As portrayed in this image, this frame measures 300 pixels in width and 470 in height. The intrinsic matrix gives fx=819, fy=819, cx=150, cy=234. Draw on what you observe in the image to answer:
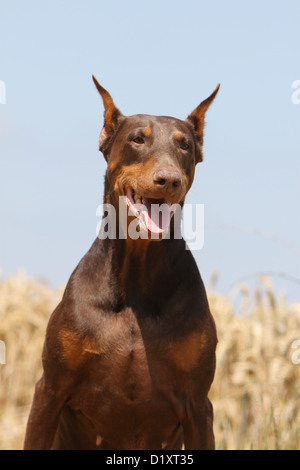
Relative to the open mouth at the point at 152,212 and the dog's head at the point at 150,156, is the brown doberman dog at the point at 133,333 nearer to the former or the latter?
the dog's head at the point at 150,156

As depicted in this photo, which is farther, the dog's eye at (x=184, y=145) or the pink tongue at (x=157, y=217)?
the dog's eye at (x=184, y=145)

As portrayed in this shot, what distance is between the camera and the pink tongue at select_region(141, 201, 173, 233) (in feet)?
14.8

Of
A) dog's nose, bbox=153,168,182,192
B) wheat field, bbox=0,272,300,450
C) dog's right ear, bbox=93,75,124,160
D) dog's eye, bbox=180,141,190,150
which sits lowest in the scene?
wheat field, bbox=0,272,300,450

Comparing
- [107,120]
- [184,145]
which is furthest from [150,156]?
[107,120]

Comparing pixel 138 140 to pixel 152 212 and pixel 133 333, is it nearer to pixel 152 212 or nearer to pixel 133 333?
pixel 152 212

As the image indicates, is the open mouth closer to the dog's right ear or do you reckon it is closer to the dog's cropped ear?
the dog's right ear

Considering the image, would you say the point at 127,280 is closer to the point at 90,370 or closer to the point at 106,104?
the point at 90,370

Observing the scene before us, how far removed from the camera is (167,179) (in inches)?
171

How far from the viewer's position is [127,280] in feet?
16.4

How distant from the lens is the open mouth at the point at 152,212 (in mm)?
4504

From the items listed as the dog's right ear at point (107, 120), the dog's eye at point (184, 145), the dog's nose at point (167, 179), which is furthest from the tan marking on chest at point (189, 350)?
Answer: the dog's right ear at point (107, 120)

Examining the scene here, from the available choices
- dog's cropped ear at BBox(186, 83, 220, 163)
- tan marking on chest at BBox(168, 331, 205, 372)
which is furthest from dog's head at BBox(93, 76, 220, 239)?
tan marking on chest at BBox(168, 331, 205, 372)
